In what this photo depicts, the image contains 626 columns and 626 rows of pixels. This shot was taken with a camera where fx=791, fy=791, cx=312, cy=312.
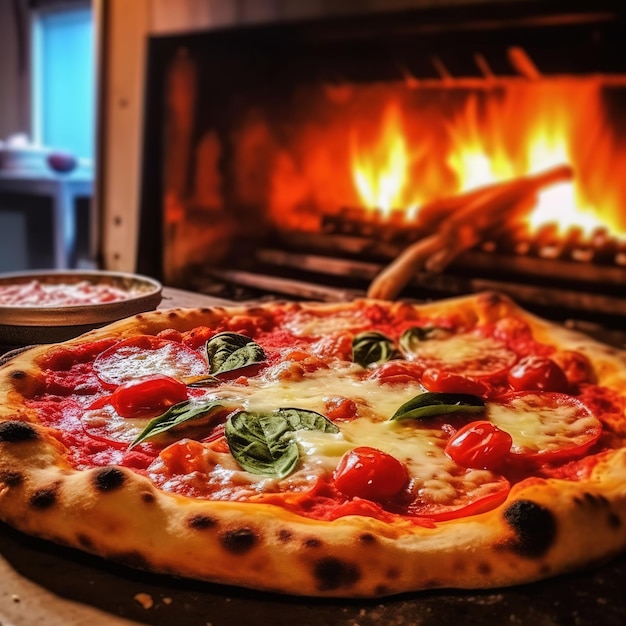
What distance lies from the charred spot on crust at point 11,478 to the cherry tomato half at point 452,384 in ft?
2.32

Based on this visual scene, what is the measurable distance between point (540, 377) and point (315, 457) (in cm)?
57

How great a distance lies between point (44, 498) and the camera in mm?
928

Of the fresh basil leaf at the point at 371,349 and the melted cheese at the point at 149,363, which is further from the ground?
the fresh basil leaf at the point at 371,349

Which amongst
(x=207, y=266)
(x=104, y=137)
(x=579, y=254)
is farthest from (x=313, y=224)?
(x=579, y=254)

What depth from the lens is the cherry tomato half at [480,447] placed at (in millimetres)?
1097

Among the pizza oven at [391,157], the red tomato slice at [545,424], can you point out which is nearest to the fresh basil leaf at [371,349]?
the red tomato slice at [545,424]

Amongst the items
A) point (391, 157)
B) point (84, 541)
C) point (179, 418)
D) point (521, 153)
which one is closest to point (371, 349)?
point (179, 418)

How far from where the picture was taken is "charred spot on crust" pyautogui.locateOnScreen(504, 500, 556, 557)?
0.89 metres

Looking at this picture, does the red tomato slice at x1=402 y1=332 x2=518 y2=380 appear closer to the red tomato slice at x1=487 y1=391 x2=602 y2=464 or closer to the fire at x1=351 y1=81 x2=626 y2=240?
the red tomato slice at x1=487 y1=391 x2=602 y2=464

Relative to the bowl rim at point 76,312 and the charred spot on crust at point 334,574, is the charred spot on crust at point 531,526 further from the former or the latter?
the bowl rim at point 76,312

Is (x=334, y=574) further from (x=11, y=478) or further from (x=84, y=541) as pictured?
(x=11, y=478)

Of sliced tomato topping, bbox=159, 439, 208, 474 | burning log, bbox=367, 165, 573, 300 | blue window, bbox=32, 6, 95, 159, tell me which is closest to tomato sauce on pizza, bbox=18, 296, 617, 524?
sliced tomato topping, bbox=159, 439, 208, 474

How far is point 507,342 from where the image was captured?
1808mm

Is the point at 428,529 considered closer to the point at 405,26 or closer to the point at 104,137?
the point at 405,26
